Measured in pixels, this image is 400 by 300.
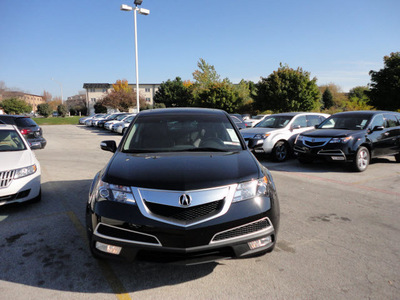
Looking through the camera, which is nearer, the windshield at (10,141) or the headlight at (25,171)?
Result: the headlight at (25,171)

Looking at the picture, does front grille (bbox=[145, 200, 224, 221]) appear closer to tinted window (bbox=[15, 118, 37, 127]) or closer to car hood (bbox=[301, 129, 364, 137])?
car hood (bbox=[301, 129, 364, 137])

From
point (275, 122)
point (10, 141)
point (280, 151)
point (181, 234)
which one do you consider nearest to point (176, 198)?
point (181, 234)

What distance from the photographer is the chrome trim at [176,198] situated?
2.30 metres

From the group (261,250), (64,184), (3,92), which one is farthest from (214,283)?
(3,92)

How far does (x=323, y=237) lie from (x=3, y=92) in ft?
294

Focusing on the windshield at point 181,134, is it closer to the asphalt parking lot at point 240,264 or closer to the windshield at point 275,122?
the asphalt parking lot at point 240,264

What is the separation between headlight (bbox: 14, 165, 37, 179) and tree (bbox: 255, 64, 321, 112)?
29017 mm

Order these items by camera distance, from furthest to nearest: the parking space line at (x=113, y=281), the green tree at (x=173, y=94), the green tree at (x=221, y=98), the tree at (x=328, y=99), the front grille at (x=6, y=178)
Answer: the green tree at (x=173, y=94)
the tree at (x=328, y=99)
the green tree at (x=221, y=98)
the front grille at (x=6, y=178)
the parking space line at (x=113, y=281)

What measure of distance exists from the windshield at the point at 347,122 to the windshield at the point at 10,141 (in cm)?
813

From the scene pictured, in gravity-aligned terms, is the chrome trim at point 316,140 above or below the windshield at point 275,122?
below

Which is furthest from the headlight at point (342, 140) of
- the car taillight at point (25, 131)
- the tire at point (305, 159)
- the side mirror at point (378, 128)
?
the car taillight at point (25, 131)

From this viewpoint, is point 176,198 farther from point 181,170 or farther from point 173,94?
point 173,94

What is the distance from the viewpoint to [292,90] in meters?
30.5

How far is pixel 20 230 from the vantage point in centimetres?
385
